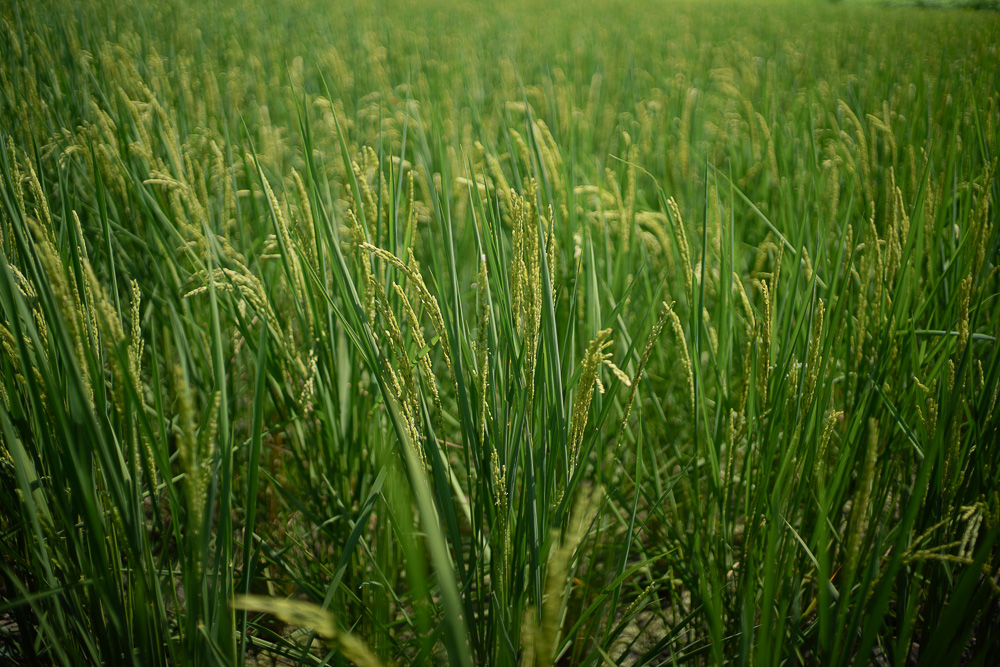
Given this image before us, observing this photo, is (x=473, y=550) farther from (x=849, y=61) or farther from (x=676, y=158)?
(x=849, y=61)

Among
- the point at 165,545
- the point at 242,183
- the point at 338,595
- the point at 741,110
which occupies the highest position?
the point at 741,110

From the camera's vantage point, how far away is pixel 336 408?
0.86 meters

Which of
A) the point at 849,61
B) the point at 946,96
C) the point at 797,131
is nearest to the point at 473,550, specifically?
the point at 797,131

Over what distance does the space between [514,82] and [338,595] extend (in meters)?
3.26

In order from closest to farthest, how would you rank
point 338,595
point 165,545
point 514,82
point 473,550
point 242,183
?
point 165,545 < point 473,550 < point 338,595 < point 242,183 < point 514,82

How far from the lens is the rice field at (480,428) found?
0.48m

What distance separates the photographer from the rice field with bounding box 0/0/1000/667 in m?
0.48

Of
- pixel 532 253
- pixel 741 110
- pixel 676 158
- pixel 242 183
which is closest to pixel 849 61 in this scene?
pixel 741 110

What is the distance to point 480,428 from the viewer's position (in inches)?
26.3

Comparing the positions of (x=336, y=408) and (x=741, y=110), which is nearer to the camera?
(x=336, y=408)

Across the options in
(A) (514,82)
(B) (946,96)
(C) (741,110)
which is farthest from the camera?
(A) (514,82)

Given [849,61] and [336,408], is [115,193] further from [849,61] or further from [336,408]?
[849,61]

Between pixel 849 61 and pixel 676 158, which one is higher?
pixel 849 61

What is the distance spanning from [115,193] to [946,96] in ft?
9.34
